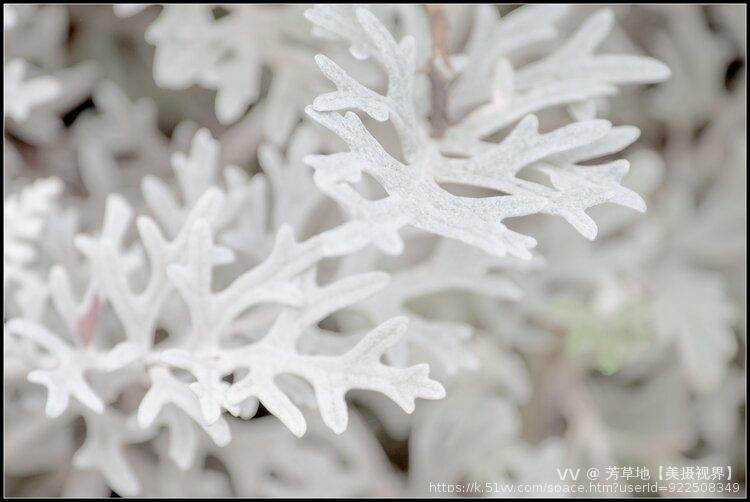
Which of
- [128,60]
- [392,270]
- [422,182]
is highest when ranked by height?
[422,182]

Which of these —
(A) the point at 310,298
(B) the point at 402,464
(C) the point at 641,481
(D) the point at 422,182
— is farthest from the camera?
(B) the point at 402,464

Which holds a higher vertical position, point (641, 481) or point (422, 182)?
point (422, 182)

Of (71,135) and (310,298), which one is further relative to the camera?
(71,135)

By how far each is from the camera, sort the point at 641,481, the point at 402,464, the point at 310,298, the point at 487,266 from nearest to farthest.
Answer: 1. the point at 310,298
2. the point at 487,266
3. the point at 641,481
4. the point at 402,464

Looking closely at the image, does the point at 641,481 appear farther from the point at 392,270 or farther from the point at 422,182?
the point at 422,182

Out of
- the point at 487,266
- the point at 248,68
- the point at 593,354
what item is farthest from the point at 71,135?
the point at 593,354

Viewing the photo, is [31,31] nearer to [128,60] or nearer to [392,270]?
[128,60]

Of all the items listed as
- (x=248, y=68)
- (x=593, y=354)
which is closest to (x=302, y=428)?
(x=248, y=68)
